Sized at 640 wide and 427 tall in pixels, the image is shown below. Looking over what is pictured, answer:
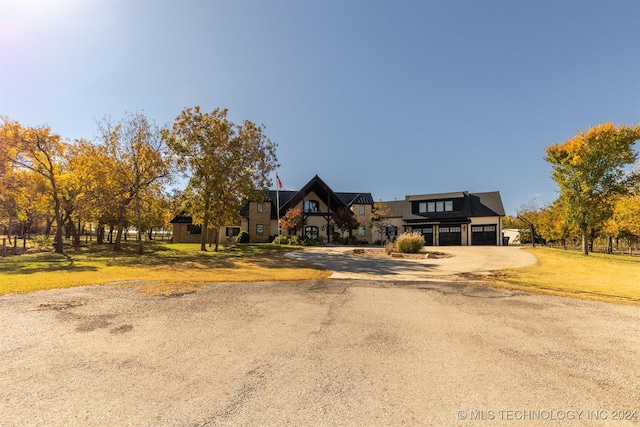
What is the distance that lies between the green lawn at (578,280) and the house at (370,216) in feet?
66.1

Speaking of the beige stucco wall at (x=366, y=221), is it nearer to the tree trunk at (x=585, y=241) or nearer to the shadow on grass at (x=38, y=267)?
the tree trunk at (x=585, y=241)

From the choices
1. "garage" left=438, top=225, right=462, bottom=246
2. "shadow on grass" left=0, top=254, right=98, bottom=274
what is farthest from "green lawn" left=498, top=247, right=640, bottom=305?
"shadow on grass" left=0, top=254, right=98, bottom=274

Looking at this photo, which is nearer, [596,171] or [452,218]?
[596,171]

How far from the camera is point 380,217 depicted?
41312mm

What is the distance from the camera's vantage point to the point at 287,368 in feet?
15.0

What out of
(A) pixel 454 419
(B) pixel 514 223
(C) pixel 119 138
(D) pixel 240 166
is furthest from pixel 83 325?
(B) pixel 514 223

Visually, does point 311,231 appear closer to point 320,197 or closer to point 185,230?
point 320,197

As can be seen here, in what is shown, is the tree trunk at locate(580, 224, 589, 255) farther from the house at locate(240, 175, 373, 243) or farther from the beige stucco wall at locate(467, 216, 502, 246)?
the house at locate(240, 175, 373, 243)

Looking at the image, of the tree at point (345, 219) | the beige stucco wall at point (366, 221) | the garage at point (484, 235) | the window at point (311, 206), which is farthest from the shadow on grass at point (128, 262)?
the garage at point (484, 235)

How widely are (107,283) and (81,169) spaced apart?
1976cm

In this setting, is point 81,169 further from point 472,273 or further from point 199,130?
point 472,273

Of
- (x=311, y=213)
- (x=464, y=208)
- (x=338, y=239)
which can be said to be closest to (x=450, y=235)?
(x=464, y=208)

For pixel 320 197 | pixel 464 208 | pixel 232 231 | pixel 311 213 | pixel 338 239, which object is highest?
pixel 320 197

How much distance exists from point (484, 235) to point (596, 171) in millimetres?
14619
